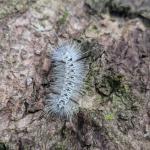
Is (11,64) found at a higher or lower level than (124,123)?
higher

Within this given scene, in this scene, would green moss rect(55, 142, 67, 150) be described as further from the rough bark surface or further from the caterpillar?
the caterpillar

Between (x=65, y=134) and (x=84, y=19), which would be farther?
(x=84, y=19)

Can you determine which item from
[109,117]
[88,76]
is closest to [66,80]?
[88,76]

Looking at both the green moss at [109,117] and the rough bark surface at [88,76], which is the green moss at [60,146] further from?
the green moss at [109,117]

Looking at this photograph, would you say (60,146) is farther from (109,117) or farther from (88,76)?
(88,76)

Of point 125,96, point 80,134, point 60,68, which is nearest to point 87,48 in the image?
point 60,68

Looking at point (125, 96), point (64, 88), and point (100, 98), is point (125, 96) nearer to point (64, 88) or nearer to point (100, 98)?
point (100, 98)

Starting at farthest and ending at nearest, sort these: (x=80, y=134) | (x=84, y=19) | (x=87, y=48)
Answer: (x=84, y=19)
(x=87, y=48)
(x=80, y=134)

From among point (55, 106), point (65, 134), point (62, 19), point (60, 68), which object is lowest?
point (65, 134)
